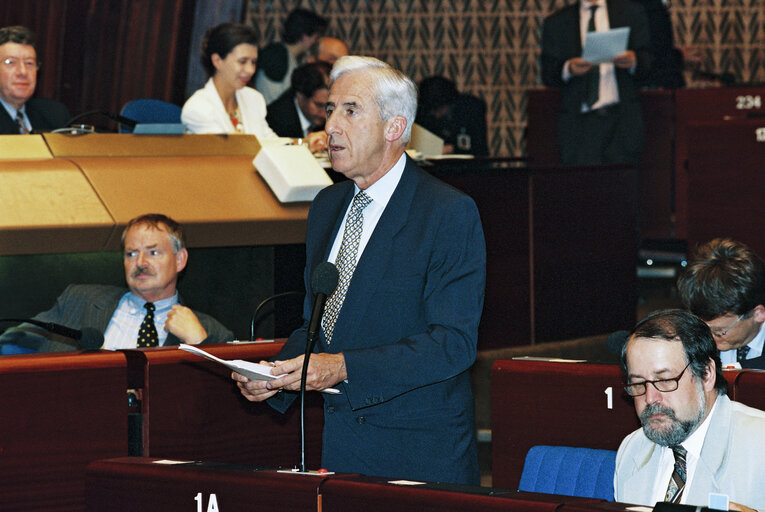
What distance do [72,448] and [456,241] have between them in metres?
1.07

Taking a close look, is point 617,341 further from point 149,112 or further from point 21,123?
point 21,123

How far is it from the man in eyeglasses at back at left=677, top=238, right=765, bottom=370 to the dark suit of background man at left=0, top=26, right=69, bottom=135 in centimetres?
319

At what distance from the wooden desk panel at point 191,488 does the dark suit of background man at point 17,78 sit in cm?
341

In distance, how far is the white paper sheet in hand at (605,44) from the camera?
6953 mm

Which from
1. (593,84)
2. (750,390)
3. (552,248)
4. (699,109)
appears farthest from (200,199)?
(699,109)

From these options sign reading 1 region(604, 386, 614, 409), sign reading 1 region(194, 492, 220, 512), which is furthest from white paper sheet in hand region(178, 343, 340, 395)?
sign reading 1 region(604, 386, 614, 409)

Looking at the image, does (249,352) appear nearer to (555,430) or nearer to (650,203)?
(555,430)

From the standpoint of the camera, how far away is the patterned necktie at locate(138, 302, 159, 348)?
392 cm

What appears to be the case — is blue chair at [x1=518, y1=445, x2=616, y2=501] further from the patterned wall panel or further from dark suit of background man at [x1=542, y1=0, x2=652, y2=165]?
the patterned wall panel

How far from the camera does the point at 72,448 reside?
2855 mm

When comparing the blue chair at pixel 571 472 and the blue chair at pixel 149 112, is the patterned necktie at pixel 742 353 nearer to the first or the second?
the blue chair at pixel 571 472

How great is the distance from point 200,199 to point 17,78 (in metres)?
1.37

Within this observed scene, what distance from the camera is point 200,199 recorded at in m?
4.56

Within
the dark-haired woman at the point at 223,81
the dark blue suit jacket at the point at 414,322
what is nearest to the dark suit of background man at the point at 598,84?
the dark-haired woman at the point at 223,81
